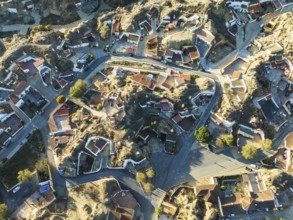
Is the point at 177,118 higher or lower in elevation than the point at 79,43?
lower

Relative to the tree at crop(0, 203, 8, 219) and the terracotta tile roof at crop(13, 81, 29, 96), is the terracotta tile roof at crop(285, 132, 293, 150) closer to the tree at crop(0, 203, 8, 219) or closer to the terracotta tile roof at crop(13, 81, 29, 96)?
the tree at crop(0, 203, 8, 219)

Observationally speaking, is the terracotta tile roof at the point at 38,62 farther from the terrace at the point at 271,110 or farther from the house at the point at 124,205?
the terrace at the point at 271,110

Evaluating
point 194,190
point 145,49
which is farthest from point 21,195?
point 145,49

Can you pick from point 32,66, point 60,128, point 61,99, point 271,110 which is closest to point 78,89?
point 61,99

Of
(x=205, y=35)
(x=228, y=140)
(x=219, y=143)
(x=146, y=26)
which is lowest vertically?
(x=219, y=143)

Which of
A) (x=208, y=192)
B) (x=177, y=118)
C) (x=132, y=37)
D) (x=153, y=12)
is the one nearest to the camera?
(x=208, y=192)

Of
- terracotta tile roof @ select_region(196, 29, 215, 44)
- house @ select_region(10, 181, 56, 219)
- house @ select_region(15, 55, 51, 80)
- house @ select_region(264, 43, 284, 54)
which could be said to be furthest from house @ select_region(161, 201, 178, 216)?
house @ select_region(264, 43, 284, 54)

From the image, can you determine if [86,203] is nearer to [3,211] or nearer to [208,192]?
[3,211]
